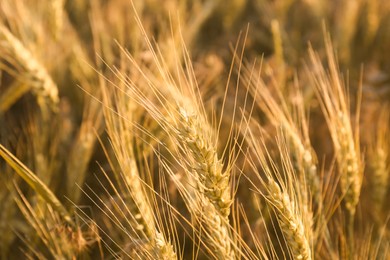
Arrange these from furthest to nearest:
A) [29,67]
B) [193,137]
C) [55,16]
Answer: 1. [55,16]
2. [29,67]
3. [193,137]

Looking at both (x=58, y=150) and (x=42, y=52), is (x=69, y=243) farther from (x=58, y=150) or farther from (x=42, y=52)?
(x=42, y=52)

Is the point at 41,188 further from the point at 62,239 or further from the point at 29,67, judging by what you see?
the point at 29,67

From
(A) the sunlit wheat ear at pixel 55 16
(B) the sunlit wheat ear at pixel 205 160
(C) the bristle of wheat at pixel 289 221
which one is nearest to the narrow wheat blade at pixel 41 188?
(B) the sunlit wheat ear at pixel 205 160

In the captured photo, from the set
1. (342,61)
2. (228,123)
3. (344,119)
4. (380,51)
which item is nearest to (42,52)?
(228,123)

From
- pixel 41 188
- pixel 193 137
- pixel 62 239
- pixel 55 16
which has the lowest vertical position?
pixel 62 239

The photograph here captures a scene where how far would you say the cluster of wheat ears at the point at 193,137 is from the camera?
94 centimetres

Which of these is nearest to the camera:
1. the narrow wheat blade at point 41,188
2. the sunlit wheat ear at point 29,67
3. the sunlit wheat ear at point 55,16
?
the narrow wheat blade at point 41,188

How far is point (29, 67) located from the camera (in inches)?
60.6

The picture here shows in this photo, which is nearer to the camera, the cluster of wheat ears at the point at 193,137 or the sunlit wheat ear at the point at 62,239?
the cluster of wheat ears at the point at 193,137

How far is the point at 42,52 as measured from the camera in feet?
Result: 6.07

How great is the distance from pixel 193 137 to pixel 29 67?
0.86m

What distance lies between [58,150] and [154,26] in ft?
3.83

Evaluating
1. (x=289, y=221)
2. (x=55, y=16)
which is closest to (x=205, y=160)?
(x=289, y=221)

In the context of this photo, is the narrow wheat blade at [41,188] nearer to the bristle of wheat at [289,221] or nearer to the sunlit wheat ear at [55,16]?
the bristle of wheat at [289,221]
